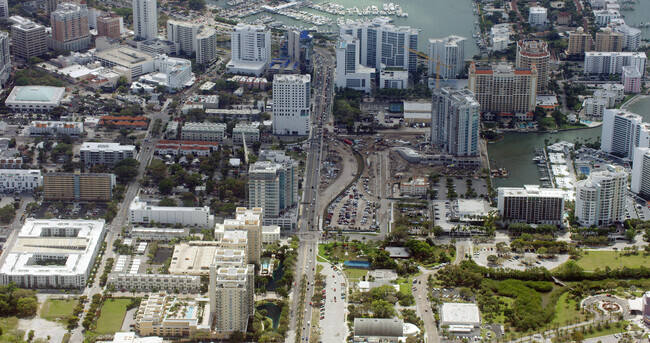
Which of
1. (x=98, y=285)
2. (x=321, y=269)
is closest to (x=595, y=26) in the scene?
(x=321, y=269)

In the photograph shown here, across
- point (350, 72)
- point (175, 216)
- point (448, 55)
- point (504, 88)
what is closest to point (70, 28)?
point (350, 72)

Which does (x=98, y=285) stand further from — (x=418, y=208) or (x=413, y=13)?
(x=413, y=13)

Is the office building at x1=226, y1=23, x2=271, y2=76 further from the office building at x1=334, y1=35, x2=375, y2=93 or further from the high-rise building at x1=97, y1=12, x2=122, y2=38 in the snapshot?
the high-rise building at x1=97, y1=12, x2=122, y2=38

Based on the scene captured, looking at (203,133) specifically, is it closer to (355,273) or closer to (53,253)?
(53,253)

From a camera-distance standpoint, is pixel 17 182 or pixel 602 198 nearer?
pixel 602 198

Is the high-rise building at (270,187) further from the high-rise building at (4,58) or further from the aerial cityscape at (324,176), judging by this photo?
the high-rise building at (4,58)

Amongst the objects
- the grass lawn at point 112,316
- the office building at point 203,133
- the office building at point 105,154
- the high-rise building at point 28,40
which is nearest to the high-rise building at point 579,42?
the office building at point 203,133
